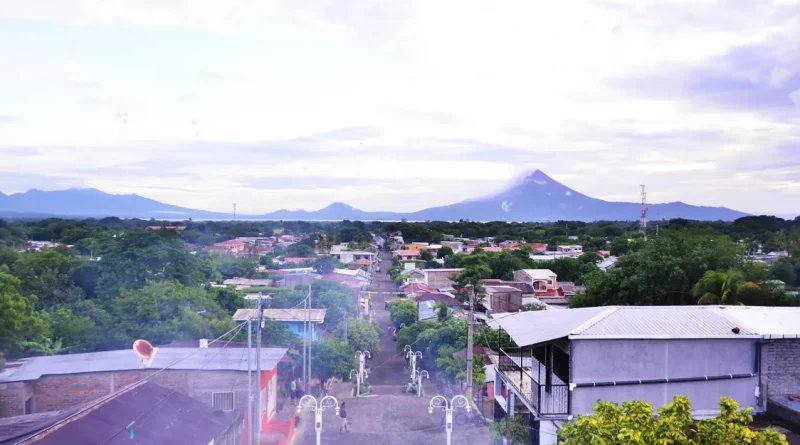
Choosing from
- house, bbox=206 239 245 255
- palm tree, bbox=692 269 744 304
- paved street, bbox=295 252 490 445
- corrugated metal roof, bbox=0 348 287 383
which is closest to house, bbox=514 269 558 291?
paved street, bbox=295 252 490 445

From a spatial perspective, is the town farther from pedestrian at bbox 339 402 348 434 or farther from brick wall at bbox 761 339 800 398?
pedestrian at bbox 339 402 348 434

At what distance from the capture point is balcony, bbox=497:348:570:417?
9.39m

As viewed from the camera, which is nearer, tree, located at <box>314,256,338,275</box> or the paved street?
the paved street

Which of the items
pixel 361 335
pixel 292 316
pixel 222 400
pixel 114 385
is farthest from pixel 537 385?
pixel 292 316

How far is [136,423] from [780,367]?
10508 millimetres

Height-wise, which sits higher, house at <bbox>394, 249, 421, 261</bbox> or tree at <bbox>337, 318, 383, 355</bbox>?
house at <bbox>394, 249, 421, 261</bbox>

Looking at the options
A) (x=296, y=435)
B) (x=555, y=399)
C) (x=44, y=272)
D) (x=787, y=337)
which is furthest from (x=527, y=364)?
(x=44, y=272)

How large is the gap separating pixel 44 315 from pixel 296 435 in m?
12.8

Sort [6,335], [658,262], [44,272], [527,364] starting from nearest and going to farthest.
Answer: [527,364] < [6,335] < [658,262] < [44,272]

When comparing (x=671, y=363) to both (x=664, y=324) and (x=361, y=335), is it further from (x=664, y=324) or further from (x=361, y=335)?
(x=361, y=335)

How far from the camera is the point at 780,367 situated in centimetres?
928

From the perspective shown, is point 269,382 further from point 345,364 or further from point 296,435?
point 345,364

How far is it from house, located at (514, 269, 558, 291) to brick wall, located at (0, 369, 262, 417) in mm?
28344

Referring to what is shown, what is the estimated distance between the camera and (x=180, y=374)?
13.8 m
